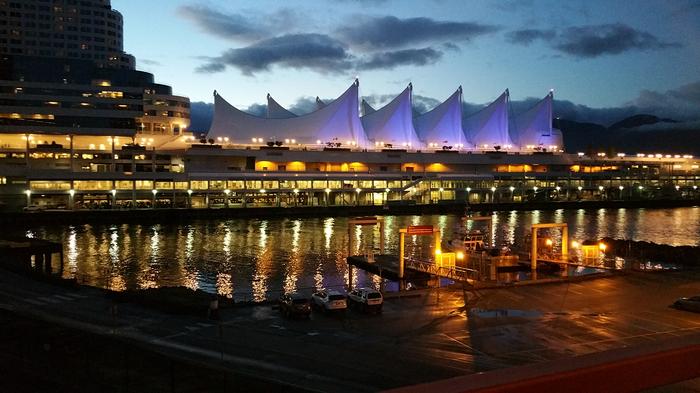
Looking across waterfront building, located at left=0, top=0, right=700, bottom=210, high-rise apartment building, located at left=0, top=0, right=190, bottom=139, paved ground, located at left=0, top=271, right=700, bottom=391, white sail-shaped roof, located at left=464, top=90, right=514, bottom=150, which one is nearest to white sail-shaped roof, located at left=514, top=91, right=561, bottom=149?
waterfront building, located at left=0, top=0, right=700, bottom=210

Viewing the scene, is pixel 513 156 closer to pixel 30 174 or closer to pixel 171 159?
pixel 171 159

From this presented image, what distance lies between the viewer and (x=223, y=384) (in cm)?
768

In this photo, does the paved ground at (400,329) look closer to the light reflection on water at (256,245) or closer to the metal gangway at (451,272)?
the metal gangway at (451,272)

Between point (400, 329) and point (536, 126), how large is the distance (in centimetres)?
7340

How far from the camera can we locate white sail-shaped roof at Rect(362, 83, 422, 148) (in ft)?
240

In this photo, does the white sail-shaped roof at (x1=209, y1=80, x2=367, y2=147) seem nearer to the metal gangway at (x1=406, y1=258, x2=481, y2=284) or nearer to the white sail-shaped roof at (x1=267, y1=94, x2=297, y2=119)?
the white sail-shaped roof at (x1=267, y1=94, x2=297, y2=119)

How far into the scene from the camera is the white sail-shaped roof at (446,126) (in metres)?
75.6

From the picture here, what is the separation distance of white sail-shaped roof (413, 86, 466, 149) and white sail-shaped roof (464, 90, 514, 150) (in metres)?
2.39

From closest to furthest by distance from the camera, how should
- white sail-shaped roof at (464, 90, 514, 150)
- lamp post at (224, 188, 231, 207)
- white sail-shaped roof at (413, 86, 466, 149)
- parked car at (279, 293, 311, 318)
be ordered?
parked car at (279, 293, 311, 318) < lamp post at (224, 188, 231, 207) < white sail-shaped roof at (413, 86, 466, 149) < white sail-shaped roof at (464, 90, 514, 150)

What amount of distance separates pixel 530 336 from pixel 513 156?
6558 centimetres

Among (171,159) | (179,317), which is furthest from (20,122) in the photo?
(179,317)

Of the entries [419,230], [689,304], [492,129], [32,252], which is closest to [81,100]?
[32,252]

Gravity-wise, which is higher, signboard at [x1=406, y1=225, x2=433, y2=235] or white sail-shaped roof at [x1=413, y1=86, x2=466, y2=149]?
white sail-shaped roof at [x1=413, y1=86, x2=466, y2=149]

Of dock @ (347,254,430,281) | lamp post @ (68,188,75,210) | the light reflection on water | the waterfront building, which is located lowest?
the light reflection on water
